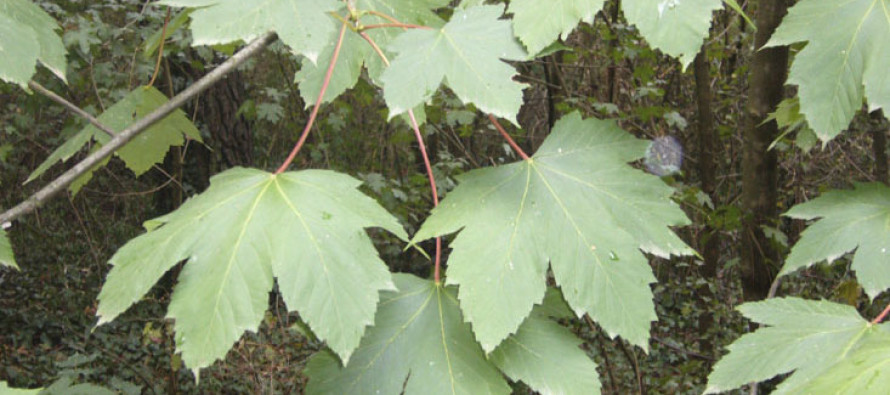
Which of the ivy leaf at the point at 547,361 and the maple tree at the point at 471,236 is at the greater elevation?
the maple tree at the point at 471,236

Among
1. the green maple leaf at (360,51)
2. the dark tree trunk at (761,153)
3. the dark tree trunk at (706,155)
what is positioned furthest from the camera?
the dark tree trunk at (706,155)

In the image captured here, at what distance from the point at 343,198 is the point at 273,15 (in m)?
0.35

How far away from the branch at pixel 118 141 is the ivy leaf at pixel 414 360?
58cm

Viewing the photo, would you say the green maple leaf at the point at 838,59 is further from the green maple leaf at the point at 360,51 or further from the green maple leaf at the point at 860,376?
the green maple leaf at the point at 360,51

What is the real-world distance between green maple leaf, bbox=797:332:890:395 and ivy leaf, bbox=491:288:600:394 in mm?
370

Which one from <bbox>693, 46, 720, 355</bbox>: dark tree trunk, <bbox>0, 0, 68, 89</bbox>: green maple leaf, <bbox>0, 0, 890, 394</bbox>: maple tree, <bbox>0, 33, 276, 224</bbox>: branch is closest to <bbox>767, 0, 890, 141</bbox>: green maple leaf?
<bbox>0, 0, 890, 394</bbox>: maple tree

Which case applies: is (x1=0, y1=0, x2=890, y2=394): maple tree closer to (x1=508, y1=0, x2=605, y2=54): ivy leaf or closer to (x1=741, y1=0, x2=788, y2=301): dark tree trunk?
(x1=508, y1=0, x2=605, y2=54): ivy leaf

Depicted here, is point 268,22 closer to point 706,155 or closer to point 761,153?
point 761,153

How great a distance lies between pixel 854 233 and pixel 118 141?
5.78 ft

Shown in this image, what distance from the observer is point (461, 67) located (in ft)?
4.01

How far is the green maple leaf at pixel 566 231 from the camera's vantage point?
115 centimetres

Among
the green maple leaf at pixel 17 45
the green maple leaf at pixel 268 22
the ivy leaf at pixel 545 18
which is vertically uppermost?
the ivy leaf at pixel 545 18

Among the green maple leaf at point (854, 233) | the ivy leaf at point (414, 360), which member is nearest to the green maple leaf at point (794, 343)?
the green maple leaf at point (854, 233)

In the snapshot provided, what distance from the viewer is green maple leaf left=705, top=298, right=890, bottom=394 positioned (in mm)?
1438
